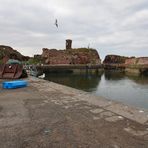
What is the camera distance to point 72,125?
4.14m

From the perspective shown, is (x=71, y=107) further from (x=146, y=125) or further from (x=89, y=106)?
(x=146, y=125)

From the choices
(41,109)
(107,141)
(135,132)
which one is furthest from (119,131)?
(41,109)

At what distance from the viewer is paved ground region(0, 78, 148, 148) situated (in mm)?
3305

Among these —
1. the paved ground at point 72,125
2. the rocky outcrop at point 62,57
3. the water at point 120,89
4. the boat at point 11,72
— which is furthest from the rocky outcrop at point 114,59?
the paved ground at point 72,125

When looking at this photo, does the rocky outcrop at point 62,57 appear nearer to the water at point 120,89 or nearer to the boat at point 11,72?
the water at point 120,89

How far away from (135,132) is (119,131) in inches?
11.8

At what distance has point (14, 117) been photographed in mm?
4703

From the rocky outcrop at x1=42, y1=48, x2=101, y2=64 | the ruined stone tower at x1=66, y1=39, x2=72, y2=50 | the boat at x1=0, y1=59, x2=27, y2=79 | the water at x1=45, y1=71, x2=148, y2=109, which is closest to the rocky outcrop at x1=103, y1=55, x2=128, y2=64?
the rocky outcrop at x1=42, y1=48, x2=101, y2=64

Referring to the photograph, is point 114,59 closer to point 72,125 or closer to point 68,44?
point 68,44

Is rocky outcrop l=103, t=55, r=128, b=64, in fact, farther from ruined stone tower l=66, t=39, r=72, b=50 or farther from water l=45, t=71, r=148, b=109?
water l=45, t=71, r=148, b=109

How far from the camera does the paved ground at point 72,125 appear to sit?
3.30 metres

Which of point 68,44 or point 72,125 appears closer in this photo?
point 72,125

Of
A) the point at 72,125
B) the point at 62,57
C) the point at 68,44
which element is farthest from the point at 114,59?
the point at 72,125

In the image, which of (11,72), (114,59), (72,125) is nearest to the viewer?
(72,125)
